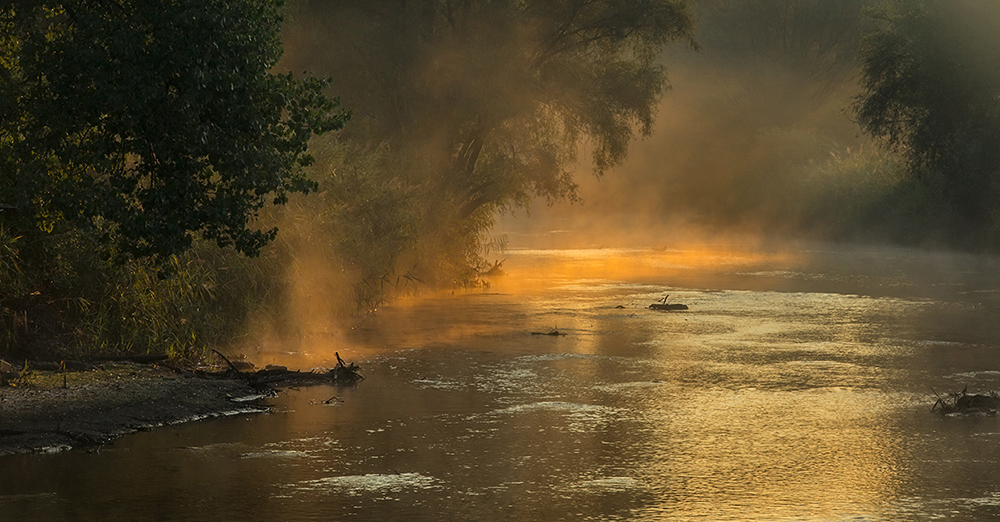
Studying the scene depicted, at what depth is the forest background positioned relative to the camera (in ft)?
38.5

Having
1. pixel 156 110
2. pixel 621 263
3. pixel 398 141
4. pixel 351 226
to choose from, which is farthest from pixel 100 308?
pixel 621 263

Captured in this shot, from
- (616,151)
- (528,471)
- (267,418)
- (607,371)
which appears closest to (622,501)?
(528,471)

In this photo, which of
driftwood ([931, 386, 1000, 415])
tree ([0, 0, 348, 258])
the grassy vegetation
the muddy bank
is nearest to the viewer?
tree ([0, 0, 348, 258])

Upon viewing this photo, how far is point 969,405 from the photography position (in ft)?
44.6

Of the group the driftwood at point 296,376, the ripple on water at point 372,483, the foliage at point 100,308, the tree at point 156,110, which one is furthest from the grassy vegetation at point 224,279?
the ripple on water at point 372,483

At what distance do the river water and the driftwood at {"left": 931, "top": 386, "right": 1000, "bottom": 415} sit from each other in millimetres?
235

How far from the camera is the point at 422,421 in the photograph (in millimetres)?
13117

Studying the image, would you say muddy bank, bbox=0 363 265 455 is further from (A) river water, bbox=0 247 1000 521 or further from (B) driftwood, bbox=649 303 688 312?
(B) driftwood, bbox=649 303 688 312

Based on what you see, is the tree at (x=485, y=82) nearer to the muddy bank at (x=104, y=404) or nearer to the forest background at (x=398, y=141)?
the forest background at (x=398, y=141)

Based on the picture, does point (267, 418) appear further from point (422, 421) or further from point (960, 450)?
point (960, 450)

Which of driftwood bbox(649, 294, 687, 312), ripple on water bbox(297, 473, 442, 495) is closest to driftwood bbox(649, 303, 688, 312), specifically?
driftwood bbox(649, 294, 687, 312)

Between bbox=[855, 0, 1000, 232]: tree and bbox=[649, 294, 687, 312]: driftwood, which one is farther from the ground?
bbox=[855, 0, 1000, 232]: tree

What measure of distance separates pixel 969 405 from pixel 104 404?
9.41 metres

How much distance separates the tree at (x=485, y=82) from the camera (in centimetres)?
3167
